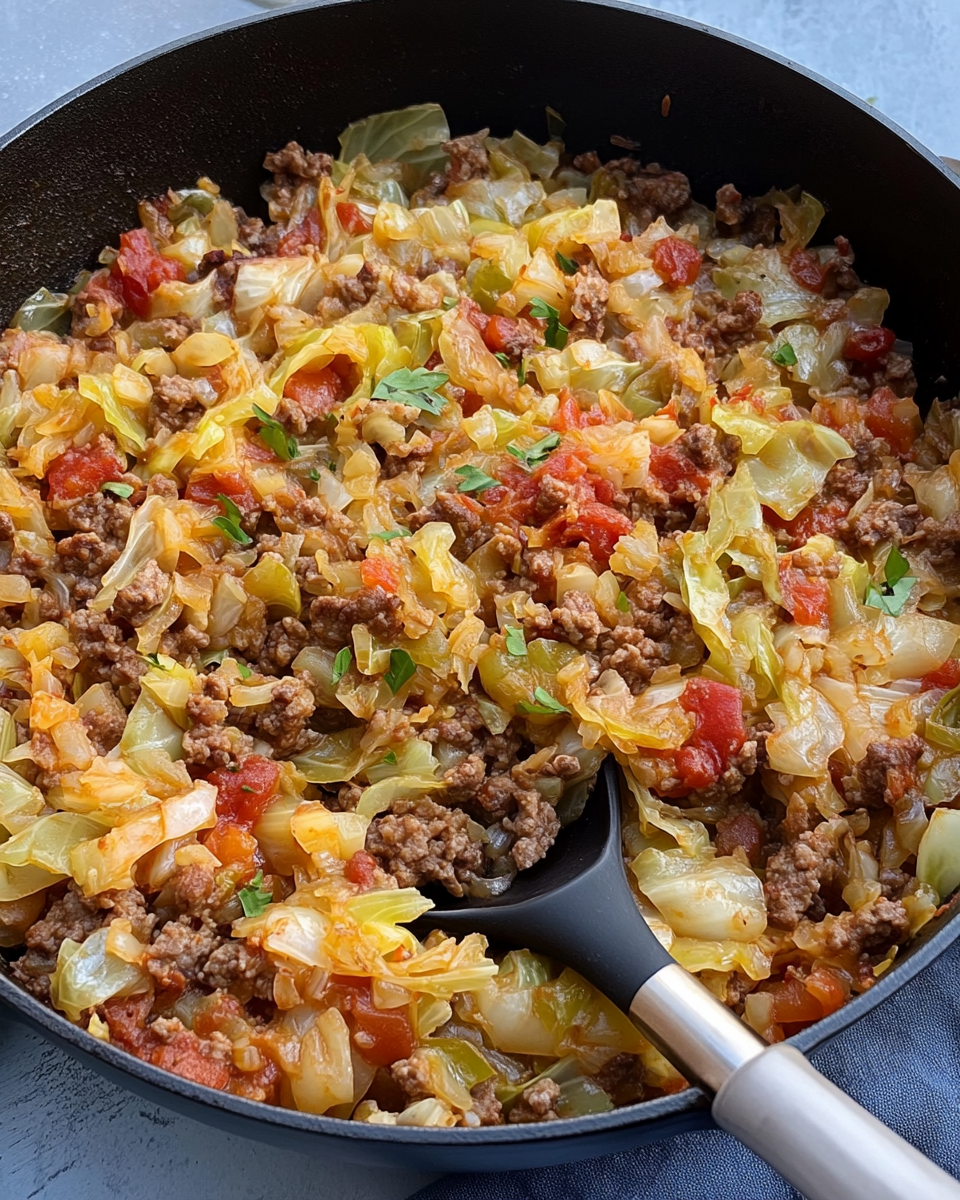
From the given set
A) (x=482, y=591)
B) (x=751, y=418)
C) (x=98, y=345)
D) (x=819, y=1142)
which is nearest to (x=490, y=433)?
(x=482, y=591)

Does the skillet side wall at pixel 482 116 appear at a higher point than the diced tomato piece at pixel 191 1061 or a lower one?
higher

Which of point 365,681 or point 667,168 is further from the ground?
point 667,168

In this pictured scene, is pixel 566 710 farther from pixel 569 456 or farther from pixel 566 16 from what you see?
pixel 566 16

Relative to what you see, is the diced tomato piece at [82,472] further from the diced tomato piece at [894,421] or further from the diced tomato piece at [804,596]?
the diced tomato piece at [894,421]

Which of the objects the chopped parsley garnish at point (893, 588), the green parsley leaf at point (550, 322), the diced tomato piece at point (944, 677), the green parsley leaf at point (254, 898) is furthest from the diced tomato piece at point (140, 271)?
the diced tomato piece at point (944, 677)

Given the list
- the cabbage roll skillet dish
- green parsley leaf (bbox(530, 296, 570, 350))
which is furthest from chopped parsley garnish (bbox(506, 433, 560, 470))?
green parsley leaf (bbox(530, 296, 570, 350))

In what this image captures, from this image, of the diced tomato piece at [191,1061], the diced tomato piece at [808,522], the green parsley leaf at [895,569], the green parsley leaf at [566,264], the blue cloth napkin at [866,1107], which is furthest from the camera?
the green parsley leaf at [566,264]

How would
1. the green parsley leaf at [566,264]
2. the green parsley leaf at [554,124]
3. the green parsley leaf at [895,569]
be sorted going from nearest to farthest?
the green parsley leaf at [895,569] < the green parsley leaf at [566,264] < the green parsley leaf at [554,124]
